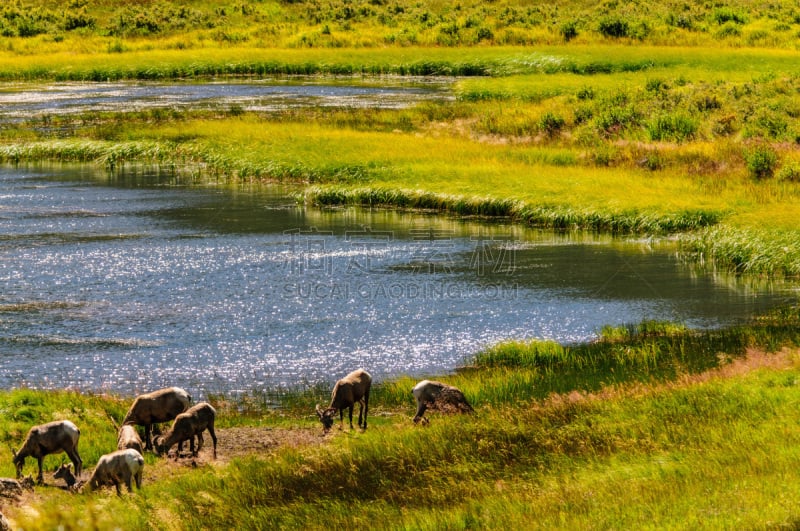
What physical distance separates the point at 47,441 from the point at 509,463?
286 inches

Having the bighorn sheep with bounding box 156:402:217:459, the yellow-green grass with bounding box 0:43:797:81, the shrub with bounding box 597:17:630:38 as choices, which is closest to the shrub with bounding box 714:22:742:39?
the shrub with bounding box 597:17:630:38

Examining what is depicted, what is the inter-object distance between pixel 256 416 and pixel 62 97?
2532 inches

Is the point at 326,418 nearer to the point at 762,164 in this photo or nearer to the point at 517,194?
the point at 517,194

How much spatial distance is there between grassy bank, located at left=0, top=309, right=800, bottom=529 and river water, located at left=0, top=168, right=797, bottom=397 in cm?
319

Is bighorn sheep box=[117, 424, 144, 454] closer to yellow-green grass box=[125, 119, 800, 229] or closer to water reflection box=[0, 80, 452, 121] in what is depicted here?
yellow-green grass box=[125, 119, 800, 229]

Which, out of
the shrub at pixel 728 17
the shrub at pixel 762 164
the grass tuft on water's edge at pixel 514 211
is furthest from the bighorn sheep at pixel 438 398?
the shrub at pixel 728 17

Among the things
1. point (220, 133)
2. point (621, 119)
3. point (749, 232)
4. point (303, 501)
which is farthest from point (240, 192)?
point (303, 501)

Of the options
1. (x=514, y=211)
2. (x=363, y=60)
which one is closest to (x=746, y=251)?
(x=514, y=211)

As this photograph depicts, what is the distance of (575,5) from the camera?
129500mm

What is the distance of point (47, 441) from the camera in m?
17.4

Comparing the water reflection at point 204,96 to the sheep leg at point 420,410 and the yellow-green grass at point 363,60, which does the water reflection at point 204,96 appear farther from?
the sheep leg at point 420,410

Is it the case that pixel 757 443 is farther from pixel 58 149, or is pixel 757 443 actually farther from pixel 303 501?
pixel 58 149

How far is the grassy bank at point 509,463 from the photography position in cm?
1440

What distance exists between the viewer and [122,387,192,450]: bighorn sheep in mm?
19406
